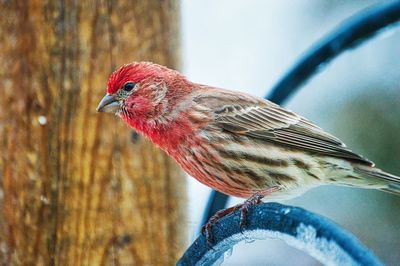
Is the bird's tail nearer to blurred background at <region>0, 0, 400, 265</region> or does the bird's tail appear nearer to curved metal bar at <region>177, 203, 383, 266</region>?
blurred background at <region>0, 0, 400, 265</region>

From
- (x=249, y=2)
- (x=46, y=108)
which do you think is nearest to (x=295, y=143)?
(x=46, y=108)

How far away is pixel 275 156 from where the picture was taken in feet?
13.9

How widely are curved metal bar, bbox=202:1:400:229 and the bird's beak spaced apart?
57 centimetres

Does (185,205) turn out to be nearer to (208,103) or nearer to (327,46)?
(208,103)

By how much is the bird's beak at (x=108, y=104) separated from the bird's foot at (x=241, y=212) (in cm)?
63

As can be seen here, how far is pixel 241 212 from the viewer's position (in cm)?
334

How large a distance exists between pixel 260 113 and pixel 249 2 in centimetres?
534

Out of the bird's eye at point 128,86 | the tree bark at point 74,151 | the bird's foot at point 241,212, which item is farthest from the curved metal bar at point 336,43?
the bird's eye at point 128,86

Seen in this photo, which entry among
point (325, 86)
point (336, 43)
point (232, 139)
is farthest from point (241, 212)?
point (325, 86)

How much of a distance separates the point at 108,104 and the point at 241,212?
0.92 m

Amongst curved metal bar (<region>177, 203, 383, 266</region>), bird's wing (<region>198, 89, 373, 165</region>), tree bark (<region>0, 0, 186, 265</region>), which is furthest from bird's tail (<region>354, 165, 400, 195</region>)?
curved metal bar (<region>177, 203, 383, 266</region>)

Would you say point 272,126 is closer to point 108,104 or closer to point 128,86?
point 128,86

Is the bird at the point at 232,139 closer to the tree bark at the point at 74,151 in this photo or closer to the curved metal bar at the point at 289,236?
the tree bark at the point at 74,151

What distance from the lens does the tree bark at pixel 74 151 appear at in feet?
12.9
